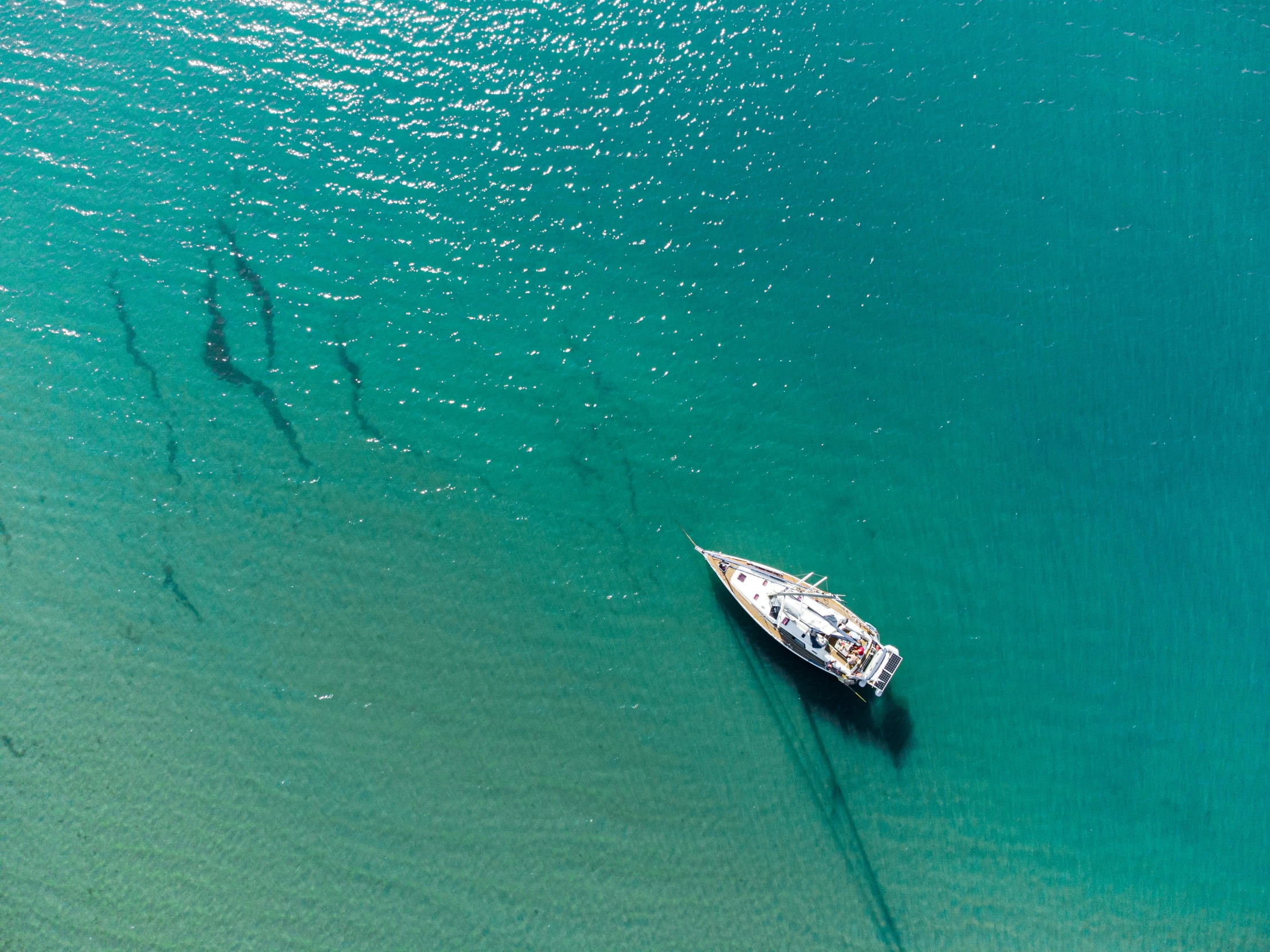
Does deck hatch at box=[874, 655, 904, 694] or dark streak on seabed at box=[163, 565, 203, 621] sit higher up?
deck hatch at box=[874, 655, 904, 694]

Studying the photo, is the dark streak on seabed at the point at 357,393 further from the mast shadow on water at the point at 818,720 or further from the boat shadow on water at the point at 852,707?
the boat shadow on water at the point at 852,707

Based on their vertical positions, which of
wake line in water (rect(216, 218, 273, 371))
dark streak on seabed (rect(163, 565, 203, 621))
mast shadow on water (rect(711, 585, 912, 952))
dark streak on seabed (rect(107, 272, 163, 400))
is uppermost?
wake line in water (rect(216, 218, 273, 371))

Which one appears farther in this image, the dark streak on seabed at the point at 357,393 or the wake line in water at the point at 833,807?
the dark streak on seabed at the point at 357,393

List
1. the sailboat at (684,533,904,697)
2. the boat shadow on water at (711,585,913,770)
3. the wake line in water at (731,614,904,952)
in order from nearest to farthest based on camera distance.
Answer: the sailboat at (684,533,904,697) < the wake line in water at (731,614,904,952) < the boat shadow on water at (711,585,913,770)

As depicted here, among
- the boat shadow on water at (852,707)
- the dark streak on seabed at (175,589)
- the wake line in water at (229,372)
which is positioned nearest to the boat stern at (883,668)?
the boat shadow on water at (852,707)

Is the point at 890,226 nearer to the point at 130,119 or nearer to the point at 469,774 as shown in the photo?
the point at 469,774

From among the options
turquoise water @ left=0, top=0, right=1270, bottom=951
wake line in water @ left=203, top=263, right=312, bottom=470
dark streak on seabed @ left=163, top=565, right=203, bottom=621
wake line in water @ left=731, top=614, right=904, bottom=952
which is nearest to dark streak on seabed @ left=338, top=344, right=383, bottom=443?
turquoise water @ left=0, top=0, right=1270, bottom=951

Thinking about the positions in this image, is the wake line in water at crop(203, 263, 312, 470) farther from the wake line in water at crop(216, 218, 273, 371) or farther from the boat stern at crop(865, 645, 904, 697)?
the boat stern at crop(865, 645, 904, 697)

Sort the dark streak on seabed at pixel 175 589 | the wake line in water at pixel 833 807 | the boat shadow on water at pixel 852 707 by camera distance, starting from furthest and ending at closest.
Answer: the dark streak on seabed at pixel 175 589, the boat shadow on water at pixel 852 707, the wake line in water at pixel 833 807
